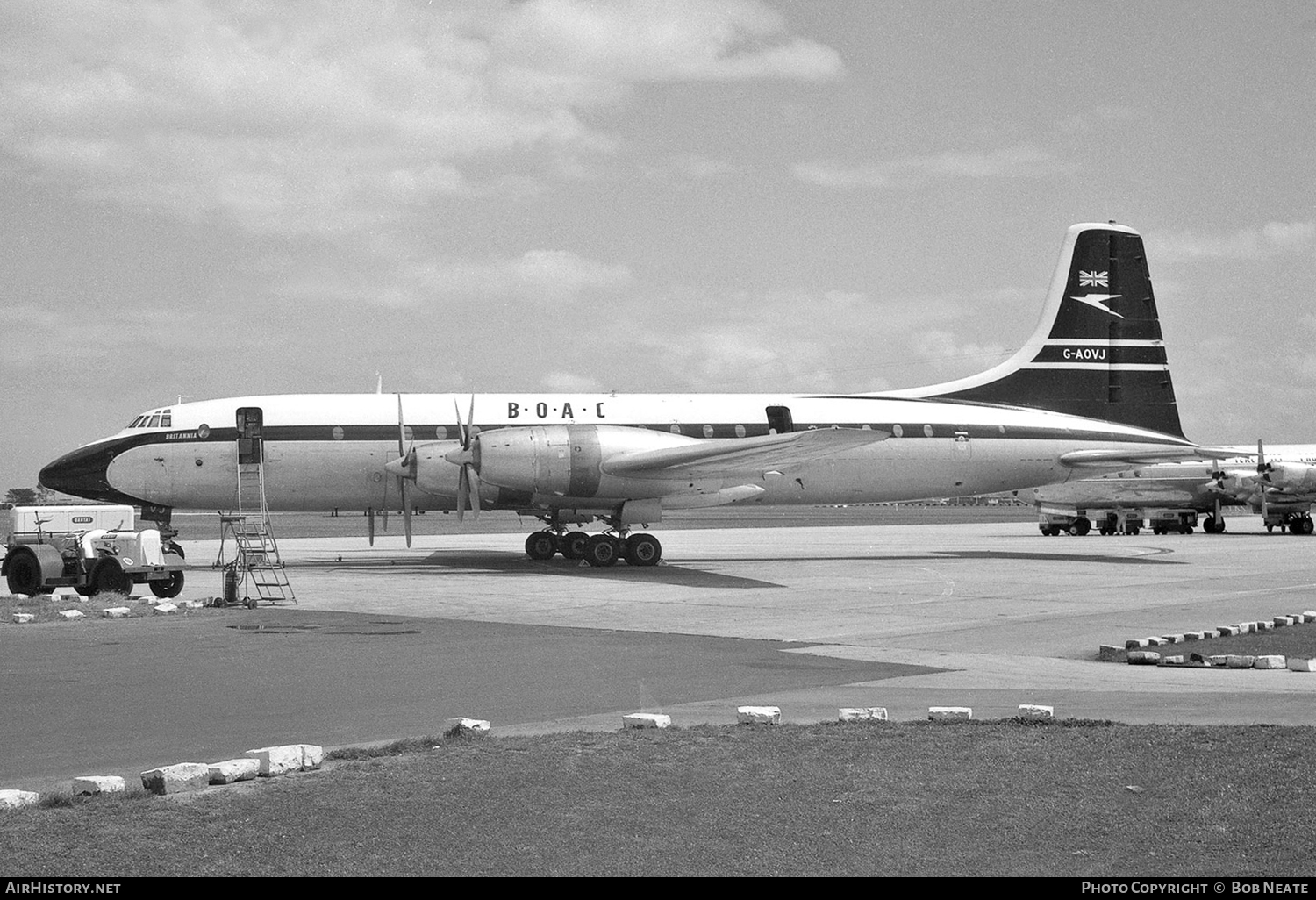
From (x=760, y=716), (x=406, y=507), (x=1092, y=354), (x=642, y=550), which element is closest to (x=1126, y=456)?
(x=1092, y=354)

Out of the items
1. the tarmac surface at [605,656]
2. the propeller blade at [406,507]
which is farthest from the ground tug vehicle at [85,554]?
the propeller blade at [406,507]

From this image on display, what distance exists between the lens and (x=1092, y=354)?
38.8 m

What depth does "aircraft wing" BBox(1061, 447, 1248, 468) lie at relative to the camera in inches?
1454

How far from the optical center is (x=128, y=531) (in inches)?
969

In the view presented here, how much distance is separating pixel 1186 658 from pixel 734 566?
18488mm

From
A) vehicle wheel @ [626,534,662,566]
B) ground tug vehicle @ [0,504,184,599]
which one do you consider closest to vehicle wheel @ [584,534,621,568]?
vehicle wheel @ [626,534,662,566]

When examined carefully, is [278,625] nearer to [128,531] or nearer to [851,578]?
[128,531]

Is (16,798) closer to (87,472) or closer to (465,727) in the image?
(465,727)

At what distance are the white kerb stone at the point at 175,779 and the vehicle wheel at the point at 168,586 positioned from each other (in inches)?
705

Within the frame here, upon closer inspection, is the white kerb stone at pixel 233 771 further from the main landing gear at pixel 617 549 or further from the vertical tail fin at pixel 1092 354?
the vertical tail fin at pixel 1092 354

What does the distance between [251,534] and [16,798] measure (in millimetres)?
18349
